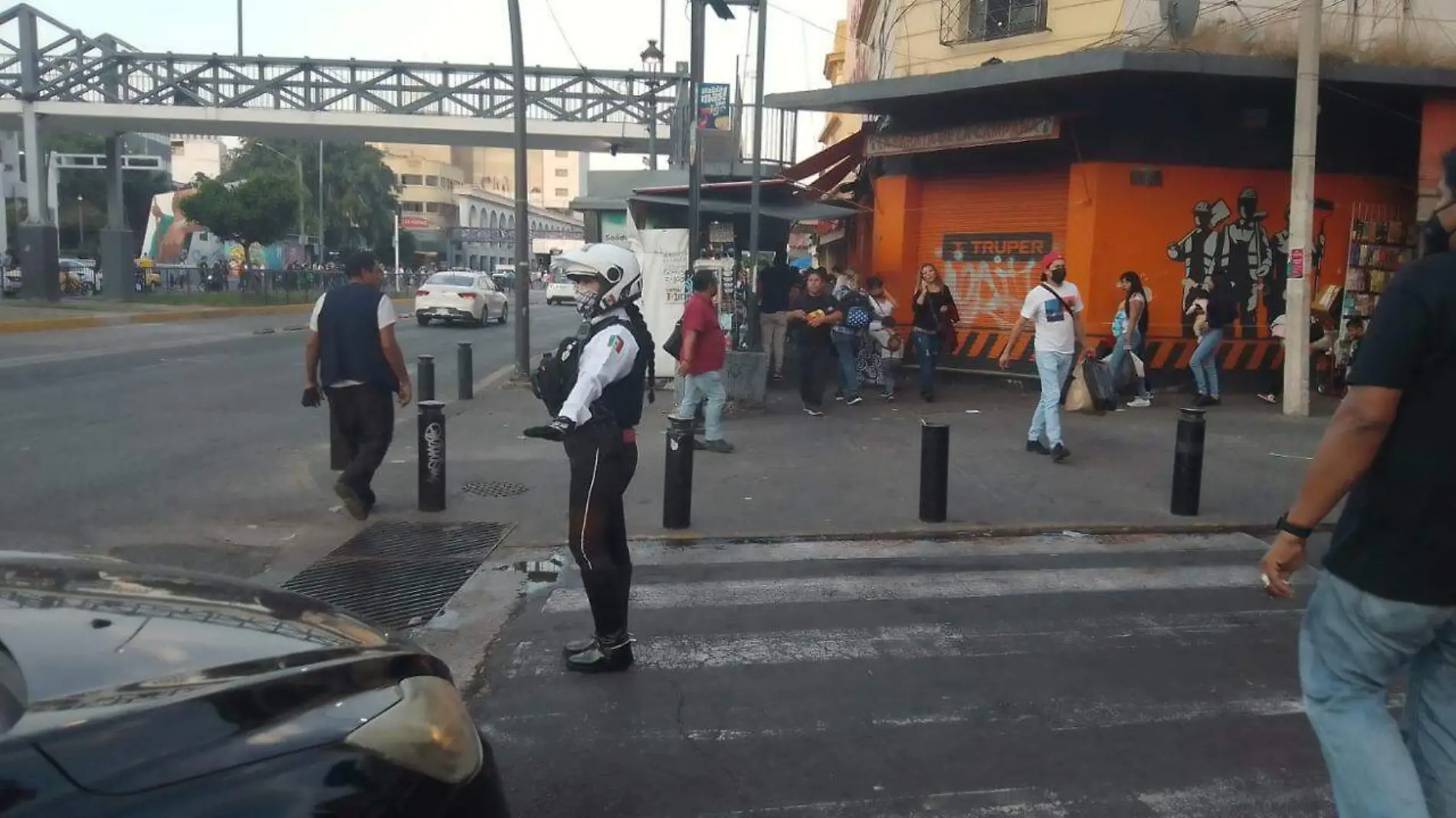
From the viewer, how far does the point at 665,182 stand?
19.7 metres

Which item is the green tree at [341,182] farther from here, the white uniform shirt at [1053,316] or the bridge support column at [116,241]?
the white uniform shirt at [1053,316]

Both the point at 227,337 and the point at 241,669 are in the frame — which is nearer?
the point at 241,669

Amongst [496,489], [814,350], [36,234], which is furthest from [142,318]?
[496,489]

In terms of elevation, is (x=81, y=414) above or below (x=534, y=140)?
below

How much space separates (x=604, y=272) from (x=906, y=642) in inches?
90.6

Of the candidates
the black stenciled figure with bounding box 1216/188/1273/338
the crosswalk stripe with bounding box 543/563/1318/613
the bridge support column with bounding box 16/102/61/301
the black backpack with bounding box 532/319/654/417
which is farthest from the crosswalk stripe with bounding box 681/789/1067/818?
the bridge support column with bounding box 16/102/61/301

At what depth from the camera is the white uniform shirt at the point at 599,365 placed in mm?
4941

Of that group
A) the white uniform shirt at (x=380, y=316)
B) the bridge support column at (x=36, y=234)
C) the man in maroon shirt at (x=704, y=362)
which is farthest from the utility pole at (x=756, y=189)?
the bridge support column at (x=36, y=234)

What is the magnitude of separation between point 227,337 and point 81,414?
14694mm

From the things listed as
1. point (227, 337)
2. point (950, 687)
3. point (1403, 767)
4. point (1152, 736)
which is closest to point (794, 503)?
point (950, 687)

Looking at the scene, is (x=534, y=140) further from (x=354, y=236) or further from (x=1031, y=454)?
(x=354, y=236)

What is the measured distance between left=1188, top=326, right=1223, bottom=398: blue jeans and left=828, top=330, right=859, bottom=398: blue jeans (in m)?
4.14

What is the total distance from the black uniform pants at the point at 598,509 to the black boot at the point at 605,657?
0.04 m

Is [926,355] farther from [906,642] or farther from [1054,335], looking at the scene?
[906,642]
